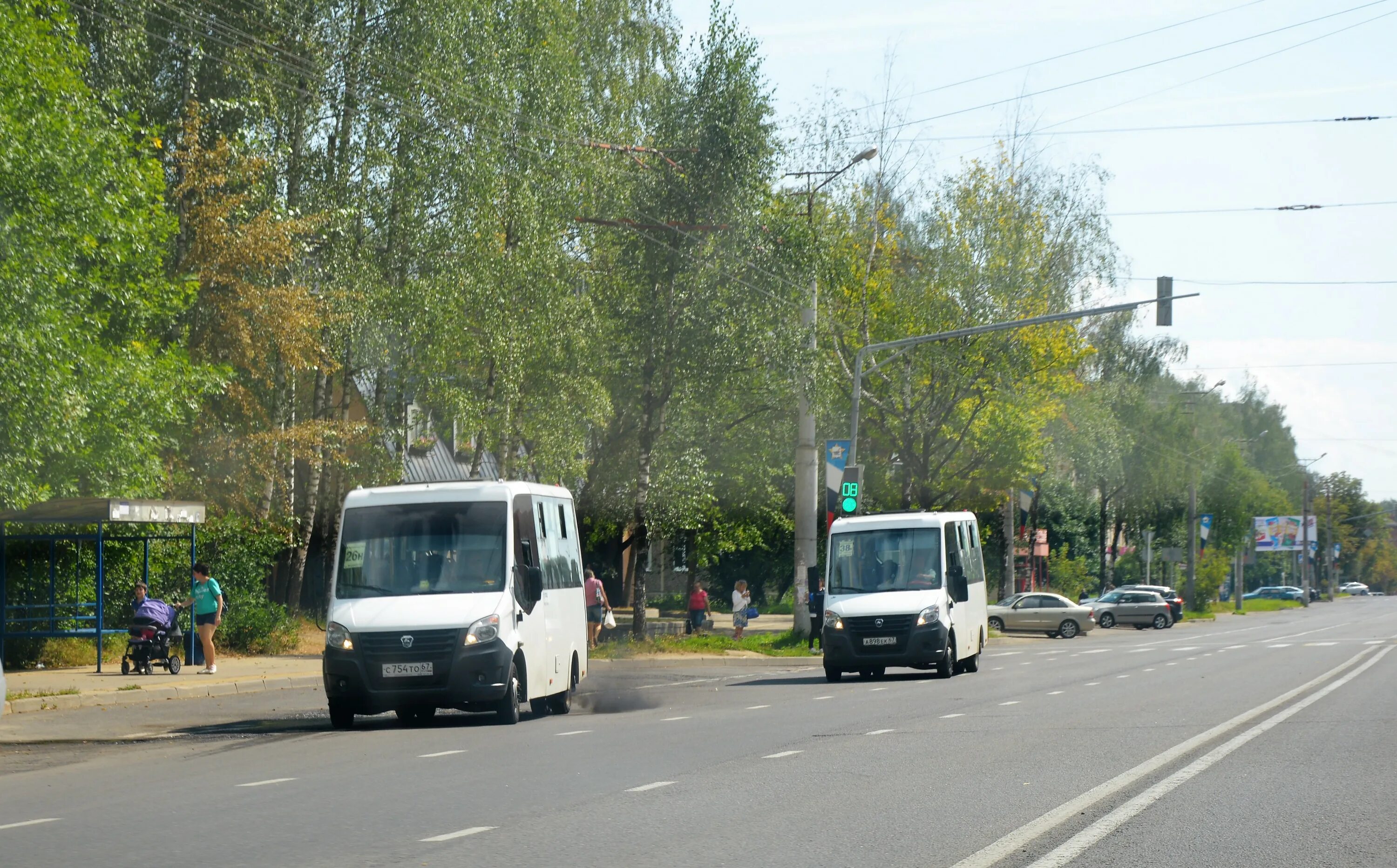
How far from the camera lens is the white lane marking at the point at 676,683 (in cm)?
2398

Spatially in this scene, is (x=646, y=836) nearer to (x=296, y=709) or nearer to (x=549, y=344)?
(x=296, y=709)

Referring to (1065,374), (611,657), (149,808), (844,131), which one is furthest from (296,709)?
(1065,374)

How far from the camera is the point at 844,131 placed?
43.5 meters

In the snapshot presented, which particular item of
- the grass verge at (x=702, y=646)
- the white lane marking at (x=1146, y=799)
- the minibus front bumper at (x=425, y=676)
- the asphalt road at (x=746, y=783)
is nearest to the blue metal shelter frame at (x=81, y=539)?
the asphalt road at (x=746, y=783)

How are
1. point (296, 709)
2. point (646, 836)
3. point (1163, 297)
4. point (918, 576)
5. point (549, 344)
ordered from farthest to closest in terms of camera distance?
1. point (549, 344)
2. point (1163, 297)
3. point (918, 576)
4. point (296, 709)
5. point (646, 836)

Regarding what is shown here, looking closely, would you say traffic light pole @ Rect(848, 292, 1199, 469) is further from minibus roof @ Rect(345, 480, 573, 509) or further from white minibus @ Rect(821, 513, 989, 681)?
minibus roof @ Rect(345, 480, 573, 509)

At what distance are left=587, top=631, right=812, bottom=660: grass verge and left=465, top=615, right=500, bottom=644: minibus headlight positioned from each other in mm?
14594

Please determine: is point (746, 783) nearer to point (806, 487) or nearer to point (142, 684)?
point (142, 684)

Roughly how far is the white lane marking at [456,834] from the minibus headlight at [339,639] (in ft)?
24.3

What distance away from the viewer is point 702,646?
3350 cm

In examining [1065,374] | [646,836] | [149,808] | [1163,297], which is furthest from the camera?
[1065,374]

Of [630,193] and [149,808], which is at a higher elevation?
[630,193]

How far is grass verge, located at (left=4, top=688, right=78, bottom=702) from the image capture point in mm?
19641

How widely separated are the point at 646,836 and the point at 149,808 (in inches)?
145
